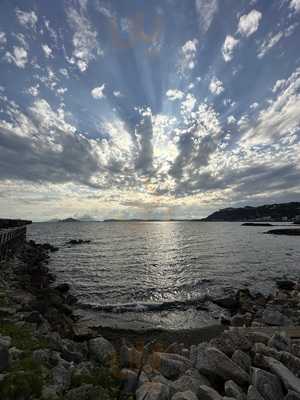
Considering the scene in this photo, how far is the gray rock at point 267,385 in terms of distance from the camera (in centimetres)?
477

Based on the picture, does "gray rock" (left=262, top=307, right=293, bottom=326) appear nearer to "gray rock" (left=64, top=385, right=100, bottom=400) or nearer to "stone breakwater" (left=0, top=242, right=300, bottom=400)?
"stone breakwater" (left=0, top=242, right=300, bottom=400)

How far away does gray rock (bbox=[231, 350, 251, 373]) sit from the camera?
5.98 meters

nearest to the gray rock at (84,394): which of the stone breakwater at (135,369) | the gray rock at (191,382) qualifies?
the stone breakwater at (135,369)

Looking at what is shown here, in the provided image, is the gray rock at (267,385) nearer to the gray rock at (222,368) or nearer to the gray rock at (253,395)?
the gray rock at (253,395)

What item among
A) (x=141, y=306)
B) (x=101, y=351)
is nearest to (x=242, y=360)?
(x=101, y=351)

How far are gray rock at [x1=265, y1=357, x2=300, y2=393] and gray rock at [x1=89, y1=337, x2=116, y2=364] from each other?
463cm

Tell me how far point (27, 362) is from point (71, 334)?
4.60m

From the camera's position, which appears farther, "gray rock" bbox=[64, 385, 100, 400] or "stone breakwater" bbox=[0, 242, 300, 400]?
"stone breakwater" bbox=[0, 242, 300, 400]

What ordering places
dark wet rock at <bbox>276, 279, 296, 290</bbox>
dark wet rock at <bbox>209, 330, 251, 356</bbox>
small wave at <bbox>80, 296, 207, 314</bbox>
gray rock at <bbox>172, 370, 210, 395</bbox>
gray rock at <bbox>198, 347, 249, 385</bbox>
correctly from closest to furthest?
gray rock at <bbox>172, 370, 210, 395</bbox> → gray rock at <bbox>198, 347, 249, 385</bbox> → dark wet rock at <bbox>209, 330, 251, 356</bbox> → small wave at <bbox>80, 296, 207, 314</bbox> → dark wet rock at <bbox>276, 279, 296, 290</bbox>

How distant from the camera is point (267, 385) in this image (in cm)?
493

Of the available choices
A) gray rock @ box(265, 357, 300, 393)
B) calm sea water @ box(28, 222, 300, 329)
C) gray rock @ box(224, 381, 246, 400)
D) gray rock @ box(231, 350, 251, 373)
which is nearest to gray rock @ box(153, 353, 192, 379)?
gray rock @ box(231, 350, 251, 373)

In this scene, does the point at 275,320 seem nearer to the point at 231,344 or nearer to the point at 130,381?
the point at 231,344

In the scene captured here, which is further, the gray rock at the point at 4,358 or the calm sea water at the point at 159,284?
the calm sea water at the point at 159,284

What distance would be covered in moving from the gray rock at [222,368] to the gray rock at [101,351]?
297cm
